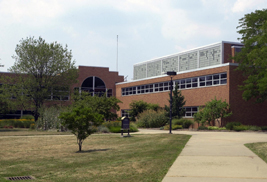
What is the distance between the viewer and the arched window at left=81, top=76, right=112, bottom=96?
61250mm

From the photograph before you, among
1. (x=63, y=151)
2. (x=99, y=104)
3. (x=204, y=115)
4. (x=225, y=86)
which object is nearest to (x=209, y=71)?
(x=225, y=86)

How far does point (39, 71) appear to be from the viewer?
4128cm

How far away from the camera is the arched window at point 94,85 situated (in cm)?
6125

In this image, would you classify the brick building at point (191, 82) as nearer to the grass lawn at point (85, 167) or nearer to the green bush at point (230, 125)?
the green bush at point (230, 125)

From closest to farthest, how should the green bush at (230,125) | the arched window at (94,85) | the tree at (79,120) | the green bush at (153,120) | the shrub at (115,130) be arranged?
the tree at (79,120) < the shrub at (115,130) < the green bush at (230,125) < the green bush at (153,120) < the arched window at (94,85)

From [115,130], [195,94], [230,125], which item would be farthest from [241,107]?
[115,130]

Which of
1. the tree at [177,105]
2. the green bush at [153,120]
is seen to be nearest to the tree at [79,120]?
the green bush at [153,120]

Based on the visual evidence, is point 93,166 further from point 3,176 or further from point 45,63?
point 45,63

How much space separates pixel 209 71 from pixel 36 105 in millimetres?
20219

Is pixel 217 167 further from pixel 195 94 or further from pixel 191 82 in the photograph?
pixel 191 82

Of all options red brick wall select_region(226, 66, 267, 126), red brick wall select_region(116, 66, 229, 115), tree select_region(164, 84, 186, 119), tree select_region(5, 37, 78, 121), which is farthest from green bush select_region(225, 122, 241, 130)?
tree select_region(5, 37, 78, 121)

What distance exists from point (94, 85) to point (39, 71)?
2153cm

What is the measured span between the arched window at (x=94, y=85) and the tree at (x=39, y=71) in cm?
1880

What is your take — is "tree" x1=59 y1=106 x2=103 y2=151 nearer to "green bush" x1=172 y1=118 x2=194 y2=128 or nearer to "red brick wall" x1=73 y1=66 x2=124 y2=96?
"green bush" x1=172 y1=118 x2=194 y2=128
